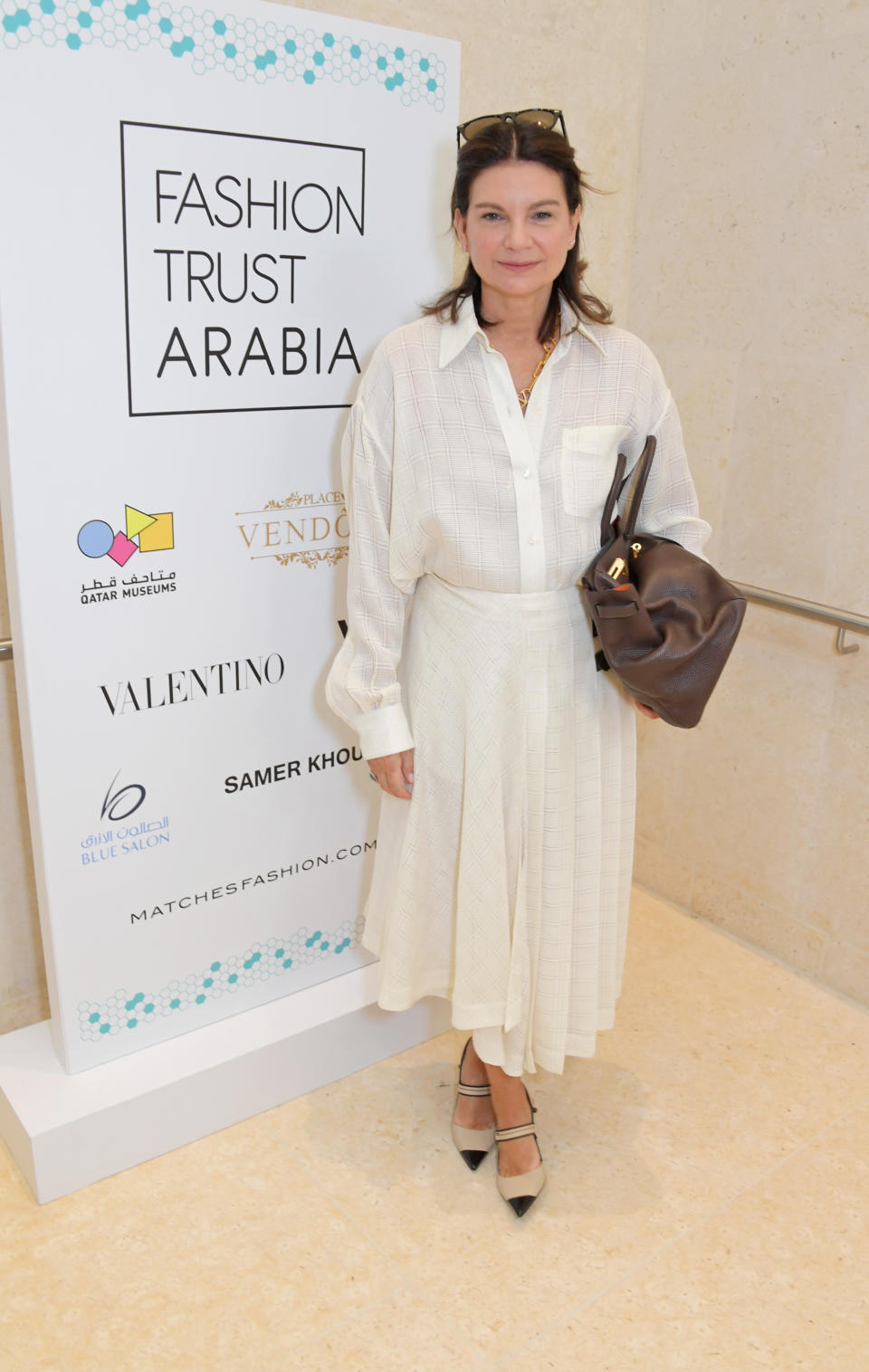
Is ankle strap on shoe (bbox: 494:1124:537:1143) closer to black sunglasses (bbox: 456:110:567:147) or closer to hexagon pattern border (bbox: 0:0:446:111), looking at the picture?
black sunglasses (bbox: 456:110:567:147)

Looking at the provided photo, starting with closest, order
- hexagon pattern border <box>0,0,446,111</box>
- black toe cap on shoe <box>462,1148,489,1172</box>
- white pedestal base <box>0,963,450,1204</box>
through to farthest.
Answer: hexagon pattern border <box>0,0,446,111</box> → white pedestal base <box>0,963,450,1204</box> → black toe cap on shoe <box>462,1148,489,1172</box>

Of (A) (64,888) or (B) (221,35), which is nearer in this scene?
(B) (221,35)

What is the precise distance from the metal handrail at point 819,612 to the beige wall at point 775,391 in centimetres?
6

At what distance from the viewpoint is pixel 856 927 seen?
9.25ft

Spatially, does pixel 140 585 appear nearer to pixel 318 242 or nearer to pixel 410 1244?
pixel 318 242

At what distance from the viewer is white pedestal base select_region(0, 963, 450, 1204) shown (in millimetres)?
2123

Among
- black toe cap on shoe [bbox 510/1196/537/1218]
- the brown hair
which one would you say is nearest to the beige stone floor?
black toe cap on shoe [bbox 510/1196/537/1218]

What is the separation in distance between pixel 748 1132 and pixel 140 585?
64.6 inches

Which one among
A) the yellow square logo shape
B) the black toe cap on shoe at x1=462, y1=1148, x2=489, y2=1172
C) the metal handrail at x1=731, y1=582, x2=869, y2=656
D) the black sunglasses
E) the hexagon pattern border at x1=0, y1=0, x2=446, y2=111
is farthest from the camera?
the metal handrail at x1=731, y1=582, x2=869, y2=656

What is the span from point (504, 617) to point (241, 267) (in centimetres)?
75

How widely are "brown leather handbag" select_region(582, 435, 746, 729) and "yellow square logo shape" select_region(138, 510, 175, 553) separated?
0.73m

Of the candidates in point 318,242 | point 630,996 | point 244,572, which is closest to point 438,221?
point 318,242

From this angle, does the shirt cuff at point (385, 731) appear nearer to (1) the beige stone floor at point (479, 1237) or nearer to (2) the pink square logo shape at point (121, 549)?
(2) the pink square logo shape at point (121, 549)

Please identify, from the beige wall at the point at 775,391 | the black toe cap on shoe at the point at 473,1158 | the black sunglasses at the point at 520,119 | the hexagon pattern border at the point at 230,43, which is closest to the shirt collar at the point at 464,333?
the black sunglasses at the point at 520,119
